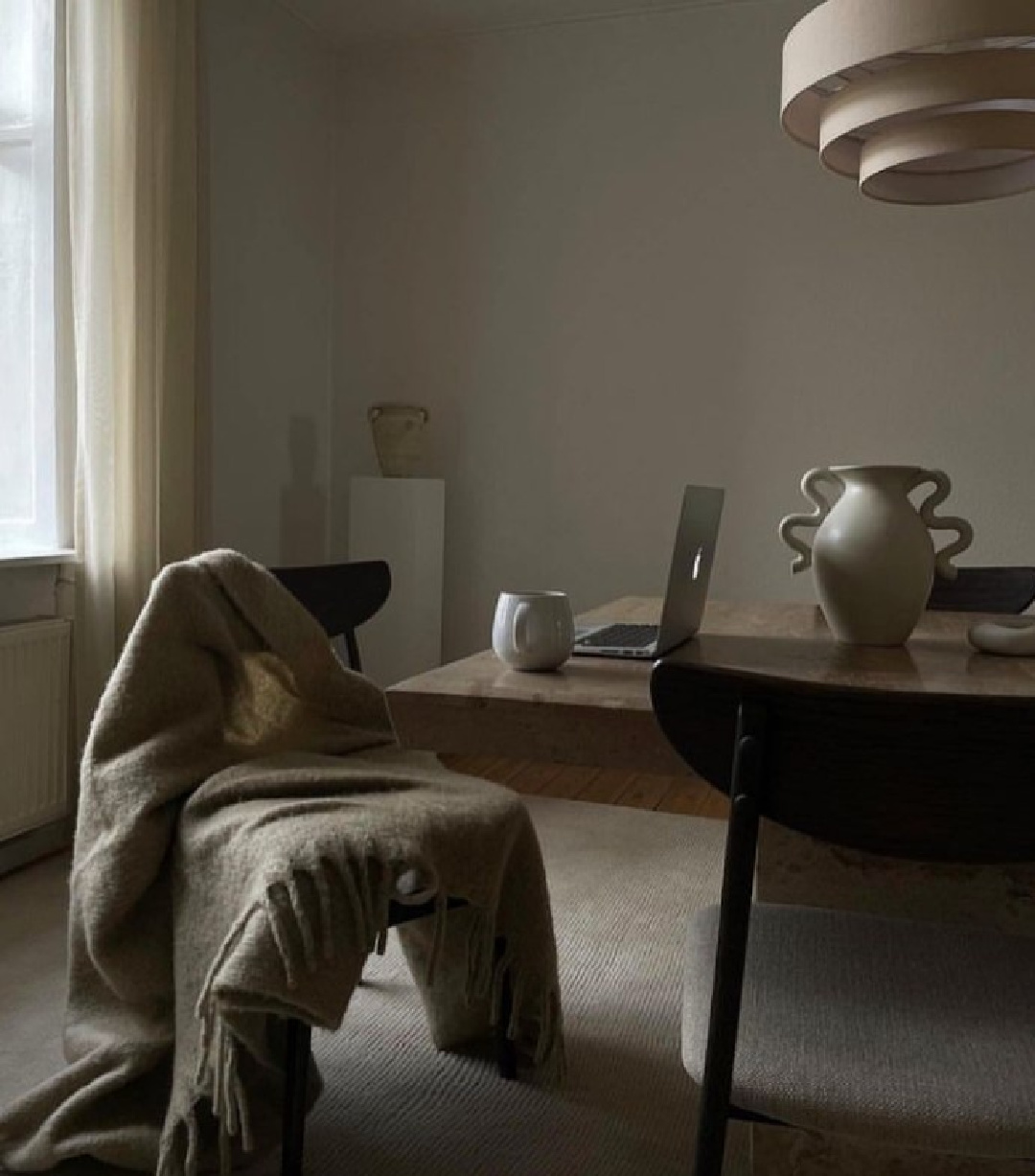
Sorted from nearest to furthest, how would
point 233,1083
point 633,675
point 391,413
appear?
point 233,1083, point 633,675, point 391,413

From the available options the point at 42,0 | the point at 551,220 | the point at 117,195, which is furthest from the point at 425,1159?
the point at 551,220

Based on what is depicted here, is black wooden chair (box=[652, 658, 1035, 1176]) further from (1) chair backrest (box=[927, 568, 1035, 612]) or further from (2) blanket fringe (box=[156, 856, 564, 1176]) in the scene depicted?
(1) chair backrest (box=[927, 568, 1035, 612])

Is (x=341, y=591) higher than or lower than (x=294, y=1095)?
higher

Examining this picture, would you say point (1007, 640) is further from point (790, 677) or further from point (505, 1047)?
point (505, 1047)

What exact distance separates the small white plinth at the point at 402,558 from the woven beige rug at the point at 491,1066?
1485mm

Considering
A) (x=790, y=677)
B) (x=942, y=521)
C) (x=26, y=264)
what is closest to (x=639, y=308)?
(x=26, y=264)

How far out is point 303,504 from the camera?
4.16 m

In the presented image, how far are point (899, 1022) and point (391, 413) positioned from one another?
3231 millimetres

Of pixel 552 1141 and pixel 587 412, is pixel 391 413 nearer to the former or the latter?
pixel 587 412

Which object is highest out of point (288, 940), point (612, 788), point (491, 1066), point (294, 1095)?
point (288, 940)

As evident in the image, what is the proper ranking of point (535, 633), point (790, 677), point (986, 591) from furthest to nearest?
point (986, 591) < point (535, 633) < point (790, 677)

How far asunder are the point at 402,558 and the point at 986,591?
2.03 m

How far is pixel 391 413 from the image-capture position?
402 centimetres

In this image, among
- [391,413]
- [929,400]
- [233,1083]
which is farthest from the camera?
[391,413]
